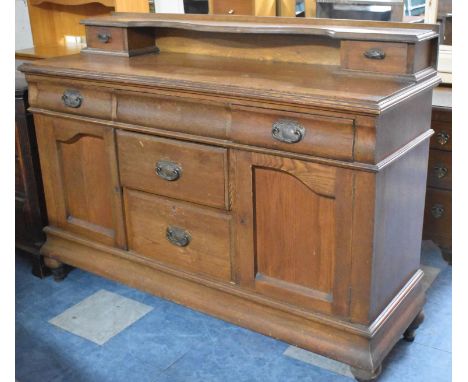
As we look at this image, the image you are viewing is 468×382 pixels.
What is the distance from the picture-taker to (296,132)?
5.23 feet

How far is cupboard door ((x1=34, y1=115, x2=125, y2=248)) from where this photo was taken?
2.09m

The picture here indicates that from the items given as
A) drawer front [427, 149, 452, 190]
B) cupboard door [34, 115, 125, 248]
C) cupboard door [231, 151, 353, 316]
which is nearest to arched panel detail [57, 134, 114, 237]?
cupboard door [34, 115, 125, 248]

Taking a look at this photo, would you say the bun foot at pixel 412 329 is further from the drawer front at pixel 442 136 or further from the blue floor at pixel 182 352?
the drawer front at pixel 442 136

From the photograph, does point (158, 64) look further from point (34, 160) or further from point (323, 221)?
point (323, 221)

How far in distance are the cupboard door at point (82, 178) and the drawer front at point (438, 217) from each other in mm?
1163

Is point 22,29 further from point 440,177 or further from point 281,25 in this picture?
point 440,177

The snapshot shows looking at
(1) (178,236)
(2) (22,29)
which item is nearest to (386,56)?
(1) (178,236)

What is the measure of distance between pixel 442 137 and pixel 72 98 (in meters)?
1.33

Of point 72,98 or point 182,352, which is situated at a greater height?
point 72,98

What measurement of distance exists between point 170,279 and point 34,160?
2.46ft

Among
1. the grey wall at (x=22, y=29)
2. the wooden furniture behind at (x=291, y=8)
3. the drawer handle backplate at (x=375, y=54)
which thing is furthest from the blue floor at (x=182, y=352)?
the grey wall at (x=22, y=29)

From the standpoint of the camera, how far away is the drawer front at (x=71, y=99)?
1996 millimetres

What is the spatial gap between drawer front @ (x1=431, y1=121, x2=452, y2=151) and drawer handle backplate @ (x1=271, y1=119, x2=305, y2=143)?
823mm

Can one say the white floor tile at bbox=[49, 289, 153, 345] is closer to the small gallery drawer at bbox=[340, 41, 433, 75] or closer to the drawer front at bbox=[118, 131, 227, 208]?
the drawer front at bbox=[118, 131, 227, 208]
